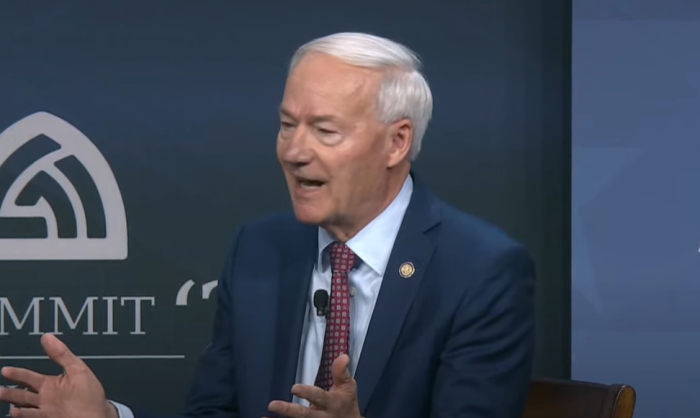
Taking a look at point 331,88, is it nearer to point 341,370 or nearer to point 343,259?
point 343,259

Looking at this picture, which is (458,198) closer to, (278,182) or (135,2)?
(278,182)

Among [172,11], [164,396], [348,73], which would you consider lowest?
[164,396]

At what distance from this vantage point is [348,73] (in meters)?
1.92

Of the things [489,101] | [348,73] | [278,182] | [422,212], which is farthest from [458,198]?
[348,73]

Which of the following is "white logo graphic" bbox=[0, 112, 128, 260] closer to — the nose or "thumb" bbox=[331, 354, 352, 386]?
the nose

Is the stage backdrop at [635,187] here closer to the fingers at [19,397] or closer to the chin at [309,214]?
the chin at [309,214]

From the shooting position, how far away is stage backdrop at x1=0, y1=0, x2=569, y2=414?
9.36ft

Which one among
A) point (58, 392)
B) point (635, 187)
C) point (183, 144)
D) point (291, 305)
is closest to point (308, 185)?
point (291, 305)

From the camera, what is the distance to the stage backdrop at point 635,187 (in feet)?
9.12

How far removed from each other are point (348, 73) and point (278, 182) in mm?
1029

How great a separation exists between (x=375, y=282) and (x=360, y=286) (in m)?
0.03

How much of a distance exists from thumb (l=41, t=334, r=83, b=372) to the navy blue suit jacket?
0.25m

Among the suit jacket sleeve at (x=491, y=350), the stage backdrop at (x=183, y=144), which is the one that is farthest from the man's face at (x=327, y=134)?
Result: the stage backdrop at (x=183, y=144)

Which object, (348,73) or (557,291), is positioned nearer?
(348,73)
